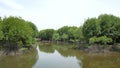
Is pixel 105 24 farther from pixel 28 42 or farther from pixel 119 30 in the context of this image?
pixel 28 42

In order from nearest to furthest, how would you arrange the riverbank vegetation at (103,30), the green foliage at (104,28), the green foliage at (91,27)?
the riverbank vegetation at (103,30), the green foliage at (104,28), the green foliage at (91,27)

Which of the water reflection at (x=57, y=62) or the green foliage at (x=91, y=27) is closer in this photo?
the water reflection at (x=57, y=62)

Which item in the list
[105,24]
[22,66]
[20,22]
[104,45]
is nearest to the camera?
[22,66]

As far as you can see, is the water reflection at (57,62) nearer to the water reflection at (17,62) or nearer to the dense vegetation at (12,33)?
the water reflection at (17,62)

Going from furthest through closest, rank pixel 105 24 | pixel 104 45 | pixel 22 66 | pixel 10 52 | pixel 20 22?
pixel 105 24 < pixel 104 45 < pixel 20 22 < pixel 10 52 < pixel 22 66

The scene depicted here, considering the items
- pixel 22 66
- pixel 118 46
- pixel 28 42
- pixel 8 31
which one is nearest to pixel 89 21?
pixel 118 46

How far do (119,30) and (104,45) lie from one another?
6927 millimetres

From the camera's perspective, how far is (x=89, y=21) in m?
62.0

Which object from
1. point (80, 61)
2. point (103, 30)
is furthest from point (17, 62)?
point (103, 30)

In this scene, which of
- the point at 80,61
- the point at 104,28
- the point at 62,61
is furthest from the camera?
the point at 104,28

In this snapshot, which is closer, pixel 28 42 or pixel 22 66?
pixel 22 66

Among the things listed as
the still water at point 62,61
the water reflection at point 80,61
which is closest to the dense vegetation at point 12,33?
the still water at point 62,61

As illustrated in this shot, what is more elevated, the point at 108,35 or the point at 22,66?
the point at 108,35

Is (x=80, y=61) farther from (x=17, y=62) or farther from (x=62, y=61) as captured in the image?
(x=17, y=62)
